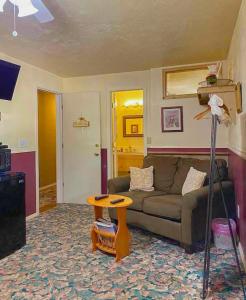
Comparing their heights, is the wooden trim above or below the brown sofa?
above

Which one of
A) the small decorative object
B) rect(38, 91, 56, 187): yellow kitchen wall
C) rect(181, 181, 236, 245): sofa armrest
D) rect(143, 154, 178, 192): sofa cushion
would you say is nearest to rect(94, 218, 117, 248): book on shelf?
rect(181, 181, 236, 245): sofa armrest

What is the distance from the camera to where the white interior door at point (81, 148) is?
16.2 feet

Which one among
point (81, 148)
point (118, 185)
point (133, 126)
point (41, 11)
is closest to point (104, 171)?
point (81, 148)

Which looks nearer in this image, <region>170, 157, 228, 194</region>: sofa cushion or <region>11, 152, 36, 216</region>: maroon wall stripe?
<region>170, 157, 228, 194</region>: sofa cushion

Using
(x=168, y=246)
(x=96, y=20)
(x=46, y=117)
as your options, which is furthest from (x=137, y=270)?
(x=46, y=117)

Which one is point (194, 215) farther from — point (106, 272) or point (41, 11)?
point (41, 11)

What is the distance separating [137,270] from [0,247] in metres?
1.38

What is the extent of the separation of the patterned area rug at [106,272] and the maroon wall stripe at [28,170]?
33.4 inches

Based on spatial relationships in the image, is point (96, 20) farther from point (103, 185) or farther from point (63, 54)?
point (103, 185)

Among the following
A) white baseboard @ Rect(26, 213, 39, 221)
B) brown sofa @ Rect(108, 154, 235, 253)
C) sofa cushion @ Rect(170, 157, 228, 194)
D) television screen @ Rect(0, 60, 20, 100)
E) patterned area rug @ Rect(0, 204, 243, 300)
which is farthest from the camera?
white baseboard @ Rect(26, 213, 39, 221)

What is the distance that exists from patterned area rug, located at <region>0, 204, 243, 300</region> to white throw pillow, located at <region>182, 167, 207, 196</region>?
2.17 feet

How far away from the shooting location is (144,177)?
152 inches

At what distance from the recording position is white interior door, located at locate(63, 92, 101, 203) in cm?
493

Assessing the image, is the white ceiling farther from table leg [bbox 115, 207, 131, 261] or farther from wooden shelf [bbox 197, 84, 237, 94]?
table leg [bbox 115, 207, 131, 261]
